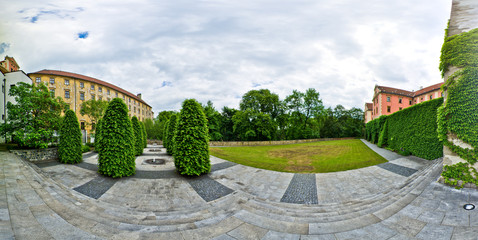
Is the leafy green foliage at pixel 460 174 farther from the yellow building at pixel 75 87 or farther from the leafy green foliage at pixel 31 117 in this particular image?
the yellow building at pixel 75 87

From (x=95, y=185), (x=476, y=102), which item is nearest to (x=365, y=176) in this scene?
(x=476, y=102)

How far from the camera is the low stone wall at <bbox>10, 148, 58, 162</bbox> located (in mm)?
10161

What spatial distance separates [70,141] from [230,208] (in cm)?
1112

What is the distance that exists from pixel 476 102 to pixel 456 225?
434cm

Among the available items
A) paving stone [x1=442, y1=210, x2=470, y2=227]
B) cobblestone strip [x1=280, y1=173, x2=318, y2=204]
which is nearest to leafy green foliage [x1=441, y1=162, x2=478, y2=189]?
paving stone [x1=442, y1=210, x2=470, y2=227]

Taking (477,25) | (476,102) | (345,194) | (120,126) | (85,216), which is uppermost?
(477,25)

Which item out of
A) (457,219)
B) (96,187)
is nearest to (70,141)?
(96,187)

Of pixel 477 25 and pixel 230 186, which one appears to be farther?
pixel 230 186

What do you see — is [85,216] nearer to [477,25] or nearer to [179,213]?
[179,213]

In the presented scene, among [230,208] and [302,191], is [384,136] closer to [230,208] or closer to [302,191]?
[302,191]

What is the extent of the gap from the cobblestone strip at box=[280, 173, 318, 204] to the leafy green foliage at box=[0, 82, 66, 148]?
1418 centimetres

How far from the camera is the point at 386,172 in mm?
8812

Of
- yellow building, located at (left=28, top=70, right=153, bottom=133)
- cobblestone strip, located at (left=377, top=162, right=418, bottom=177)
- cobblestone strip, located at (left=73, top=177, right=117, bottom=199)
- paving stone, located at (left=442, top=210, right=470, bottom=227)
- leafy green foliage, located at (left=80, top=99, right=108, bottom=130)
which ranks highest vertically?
yellow building, located at (left=28, top=70, right=153, bottom=133)

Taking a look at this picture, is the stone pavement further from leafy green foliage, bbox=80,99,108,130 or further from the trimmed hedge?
leafy green foliage, bbox=80,99,108,130
